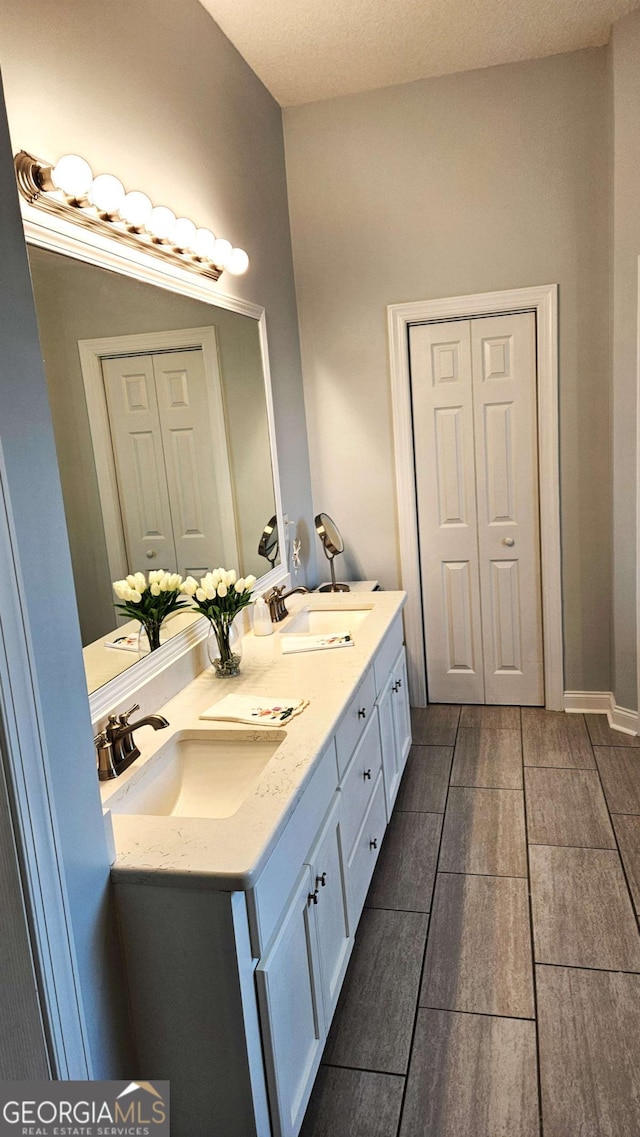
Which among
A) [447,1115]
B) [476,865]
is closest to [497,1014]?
[447,1115]

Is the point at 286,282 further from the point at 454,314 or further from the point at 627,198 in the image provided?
the point at 627,198

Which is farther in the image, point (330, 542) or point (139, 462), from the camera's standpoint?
point (330, 542)

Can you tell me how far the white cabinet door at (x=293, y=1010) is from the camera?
1433mm

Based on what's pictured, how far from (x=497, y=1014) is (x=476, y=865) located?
25.7 inches

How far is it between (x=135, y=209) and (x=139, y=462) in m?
0.65

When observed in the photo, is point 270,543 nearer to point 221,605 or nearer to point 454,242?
point 221,605

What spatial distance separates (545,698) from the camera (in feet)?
12.6

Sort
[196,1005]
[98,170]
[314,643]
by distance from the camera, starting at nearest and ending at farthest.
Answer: [196,1005], [98,170], [314,643]

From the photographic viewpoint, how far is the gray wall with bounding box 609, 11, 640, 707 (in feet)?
9.99

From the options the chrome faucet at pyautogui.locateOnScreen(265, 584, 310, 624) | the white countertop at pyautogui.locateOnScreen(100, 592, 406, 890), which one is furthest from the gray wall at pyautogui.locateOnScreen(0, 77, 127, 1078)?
the chrome faucet at pyautogui.locateOnScreen(265, 584, 310, 624)

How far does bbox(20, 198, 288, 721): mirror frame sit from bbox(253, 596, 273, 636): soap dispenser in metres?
0.31

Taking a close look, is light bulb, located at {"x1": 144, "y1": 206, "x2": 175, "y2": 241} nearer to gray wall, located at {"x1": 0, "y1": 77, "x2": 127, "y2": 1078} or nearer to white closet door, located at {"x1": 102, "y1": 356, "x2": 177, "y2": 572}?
white closet door, located at {"x1": 102, "y1": 356, "x2": 177, "y2": 572}

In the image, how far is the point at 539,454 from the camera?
361cm

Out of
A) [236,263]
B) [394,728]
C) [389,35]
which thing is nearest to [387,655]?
[394,728]
